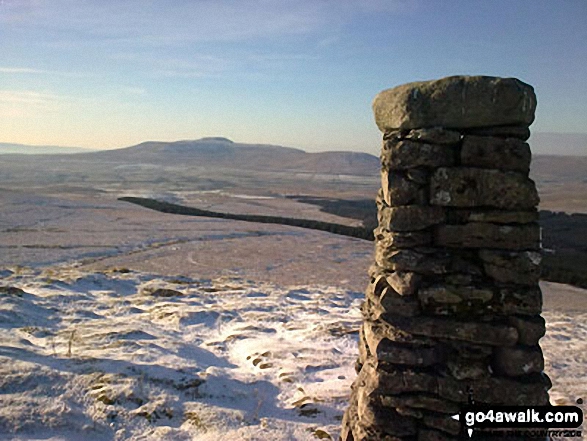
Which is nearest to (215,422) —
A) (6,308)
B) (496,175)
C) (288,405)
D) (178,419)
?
(178,419)

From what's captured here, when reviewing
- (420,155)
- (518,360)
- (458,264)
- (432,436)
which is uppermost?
(420,155)

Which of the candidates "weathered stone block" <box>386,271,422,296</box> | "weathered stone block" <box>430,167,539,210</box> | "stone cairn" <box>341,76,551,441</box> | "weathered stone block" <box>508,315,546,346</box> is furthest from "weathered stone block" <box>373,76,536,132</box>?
"weathered stone block" <box>508,315,546,346</box>

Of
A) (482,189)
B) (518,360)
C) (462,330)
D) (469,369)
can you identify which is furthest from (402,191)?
(518,360)

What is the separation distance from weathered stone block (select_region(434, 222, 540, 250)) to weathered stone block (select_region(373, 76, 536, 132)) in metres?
1.02

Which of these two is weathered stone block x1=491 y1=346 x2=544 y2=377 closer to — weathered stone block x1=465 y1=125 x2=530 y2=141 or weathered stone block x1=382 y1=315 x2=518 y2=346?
weathered stone block x1=382 y1=315 x2=518 y2=346

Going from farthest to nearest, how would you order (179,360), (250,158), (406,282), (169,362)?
(250,158) → (179,360) → (169,362) → (406,282)

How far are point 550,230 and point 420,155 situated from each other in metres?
32.5

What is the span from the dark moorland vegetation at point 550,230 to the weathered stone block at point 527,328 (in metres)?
15.2

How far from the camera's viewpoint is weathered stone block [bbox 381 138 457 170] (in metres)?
4.76

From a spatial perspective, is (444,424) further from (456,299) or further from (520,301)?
(520,301)

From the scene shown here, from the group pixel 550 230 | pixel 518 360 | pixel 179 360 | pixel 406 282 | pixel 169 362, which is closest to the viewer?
pixel 518 360

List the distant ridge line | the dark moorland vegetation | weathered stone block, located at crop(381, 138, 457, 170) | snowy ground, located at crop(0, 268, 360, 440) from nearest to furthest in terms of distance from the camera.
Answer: weathered stone block, located at crop(381, 138, 457, 170)
snowy ground, located at crop(0, 268, 360, 440)
the dark moorland vegetation
the distant ridge line

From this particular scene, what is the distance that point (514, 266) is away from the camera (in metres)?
4.61

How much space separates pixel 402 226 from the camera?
485cm
